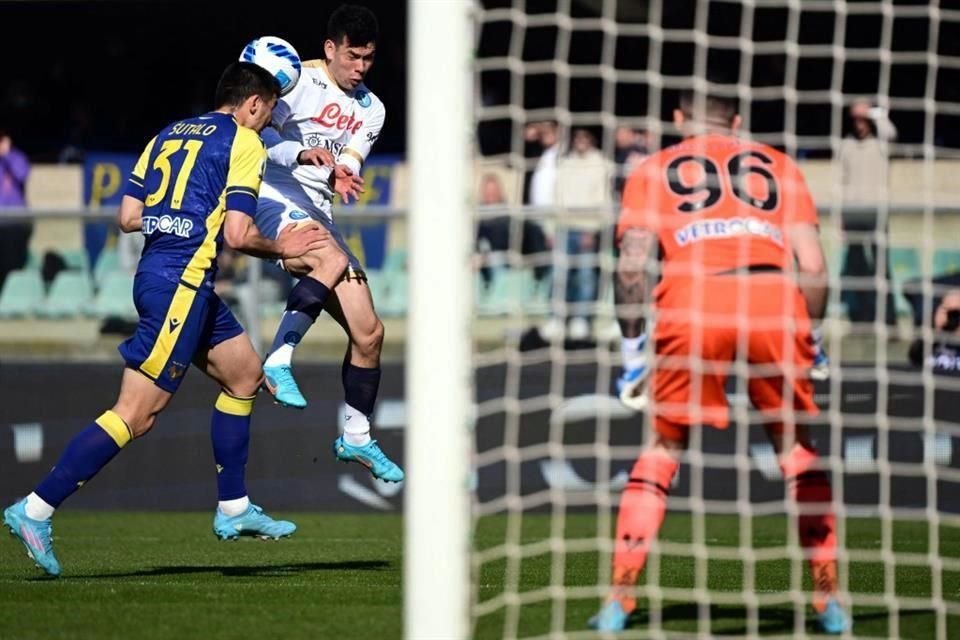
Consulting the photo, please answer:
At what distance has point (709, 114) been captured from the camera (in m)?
5.79

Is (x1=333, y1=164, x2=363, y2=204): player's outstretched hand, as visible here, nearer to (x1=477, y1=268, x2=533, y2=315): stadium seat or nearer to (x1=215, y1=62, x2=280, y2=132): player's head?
(x1=215, y1=62, x2=280, y2=132): player's head

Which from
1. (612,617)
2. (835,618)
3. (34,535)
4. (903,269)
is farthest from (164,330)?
(903,269)

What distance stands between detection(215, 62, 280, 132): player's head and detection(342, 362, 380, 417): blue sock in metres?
1.42

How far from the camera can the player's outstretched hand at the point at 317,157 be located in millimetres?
7660

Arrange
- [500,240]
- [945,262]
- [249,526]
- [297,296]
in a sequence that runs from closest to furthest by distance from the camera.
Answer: [249,526] < [297,296] < [945,262] < [500,240]

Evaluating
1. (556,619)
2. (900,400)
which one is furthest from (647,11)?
(556,619)

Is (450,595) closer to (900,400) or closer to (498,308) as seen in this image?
(498,308)

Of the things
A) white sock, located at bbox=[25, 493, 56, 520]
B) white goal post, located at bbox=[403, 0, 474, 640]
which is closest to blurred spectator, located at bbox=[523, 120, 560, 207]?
white sock, located at bbox=[25, 493, 56, 520]

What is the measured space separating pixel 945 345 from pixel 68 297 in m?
5.90

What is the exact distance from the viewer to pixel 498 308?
1028 cm

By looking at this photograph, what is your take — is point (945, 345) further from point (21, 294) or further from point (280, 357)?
point (21, 294)

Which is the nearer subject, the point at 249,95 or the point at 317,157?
the point at 249,95

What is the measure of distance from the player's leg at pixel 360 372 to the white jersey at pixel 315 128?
546 millimetres

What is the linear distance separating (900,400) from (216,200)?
17.7 ft
